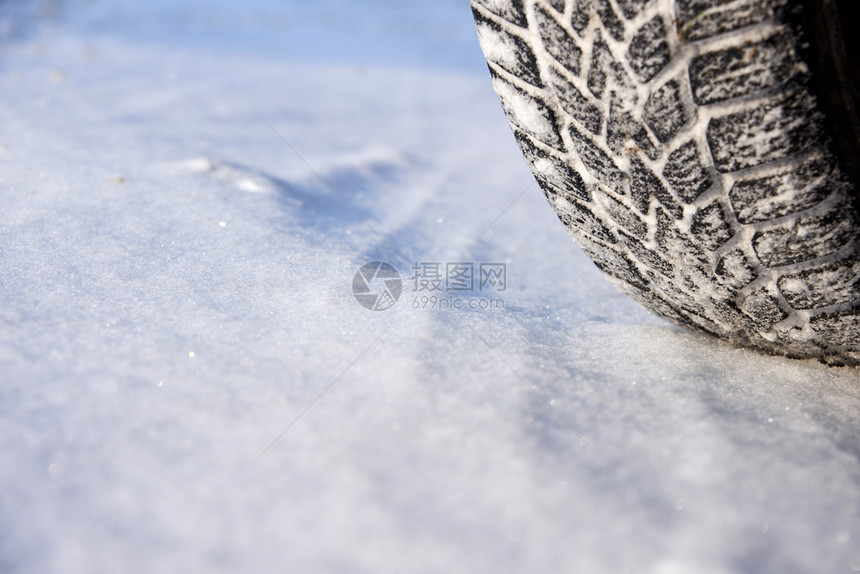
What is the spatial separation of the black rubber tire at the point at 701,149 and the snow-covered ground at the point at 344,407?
0.12 meters

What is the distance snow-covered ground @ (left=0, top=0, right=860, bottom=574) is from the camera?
52 cm

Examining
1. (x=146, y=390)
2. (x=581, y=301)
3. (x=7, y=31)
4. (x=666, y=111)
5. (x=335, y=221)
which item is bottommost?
(x=581, y=301)

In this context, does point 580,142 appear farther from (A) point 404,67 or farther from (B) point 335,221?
(A) point 404,67

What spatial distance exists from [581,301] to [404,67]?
7.93ft

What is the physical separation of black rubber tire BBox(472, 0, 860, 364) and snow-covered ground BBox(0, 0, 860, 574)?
0.12m

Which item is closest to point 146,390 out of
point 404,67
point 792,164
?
point 792,164

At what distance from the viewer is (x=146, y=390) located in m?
0.67

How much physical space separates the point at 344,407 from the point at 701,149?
47cm

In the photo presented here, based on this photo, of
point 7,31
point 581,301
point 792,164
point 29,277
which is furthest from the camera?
point 7,31

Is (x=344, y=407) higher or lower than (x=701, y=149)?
lower

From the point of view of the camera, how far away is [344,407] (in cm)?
66

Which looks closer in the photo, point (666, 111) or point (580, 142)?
point (666, 111)

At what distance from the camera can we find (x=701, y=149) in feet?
1.92

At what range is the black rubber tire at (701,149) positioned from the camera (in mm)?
523
